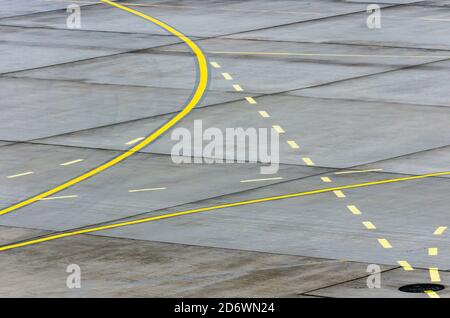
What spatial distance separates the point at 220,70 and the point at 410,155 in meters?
16.0

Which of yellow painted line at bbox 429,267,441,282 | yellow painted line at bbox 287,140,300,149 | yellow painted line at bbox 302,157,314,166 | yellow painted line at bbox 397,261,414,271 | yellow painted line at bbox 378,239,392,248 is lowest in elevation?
yellow painted line at bbox 429,267,441,282

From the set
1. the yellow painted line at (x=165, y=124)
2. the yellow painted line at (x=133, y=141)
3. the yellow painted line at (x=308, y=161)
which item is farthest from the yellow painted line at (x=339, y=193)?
the yellow painted line at (x=133, y=141)

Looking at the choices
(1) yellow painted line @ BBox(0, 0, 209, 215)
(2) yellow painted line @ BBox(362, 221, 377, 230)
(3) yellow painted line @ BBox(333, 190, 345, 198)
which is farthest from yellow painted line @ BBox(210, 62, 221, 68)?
(2) yellow painted line @ BBox(362, 221, 377, 230)

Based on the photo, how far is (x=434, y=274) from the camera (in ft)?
105

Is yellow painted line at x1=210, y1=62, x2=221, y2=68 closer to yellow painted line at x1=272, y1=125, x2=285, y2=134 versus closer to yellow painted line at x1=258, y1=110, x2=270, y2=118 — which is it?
yellow painted line at x1=258, y1=110, x2=270, y2=118

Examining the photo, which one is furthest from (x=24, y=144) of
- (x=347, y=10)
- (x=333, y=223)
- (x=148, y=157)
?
(x=347, y=10)

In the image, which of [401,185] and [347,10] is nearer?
[401,185]

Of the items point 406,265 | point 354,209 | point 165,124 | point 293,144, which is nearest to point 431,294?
point 406,265

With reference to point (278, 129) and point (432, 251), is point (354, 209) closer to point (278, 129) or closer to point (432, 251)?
point (432, 251)

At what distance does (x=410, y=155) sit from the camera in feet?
145

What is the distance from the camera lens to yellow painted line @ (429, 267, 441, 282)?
31.4 m
